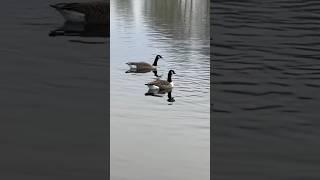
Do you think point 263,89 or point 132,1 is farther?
point 132,1

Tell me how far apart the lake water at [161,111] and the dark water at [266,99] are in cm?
55

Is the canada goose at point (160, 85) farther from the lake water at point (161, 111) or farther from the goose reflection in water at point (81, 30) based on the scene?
the goose reflection in water at point (81, 30)

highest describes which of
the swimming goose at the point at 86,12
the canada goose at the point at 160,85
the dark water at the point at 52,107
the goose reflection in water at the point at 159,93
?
the swimming goose at the point at 86,12

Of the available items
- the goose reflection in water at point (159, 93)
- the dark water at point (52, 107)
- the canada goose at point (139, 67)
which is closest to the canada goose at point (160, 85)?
the goose reflection in water at point (159, 93)

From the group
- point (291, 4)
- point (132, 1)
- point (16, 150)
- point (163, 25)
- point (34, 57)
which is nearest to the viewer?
point (16, 150)

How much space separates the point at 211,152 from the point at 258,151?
114 centimetres

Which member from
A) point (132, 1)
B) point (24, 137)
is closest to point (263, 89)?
point (24, 137)

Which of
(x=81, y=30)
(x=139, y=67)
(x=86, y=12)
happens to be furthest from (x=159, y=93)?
(x=86, y=12)

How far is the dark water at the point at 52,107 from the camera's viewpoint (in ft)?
45.7

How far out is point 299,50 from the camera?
3198 centimetres

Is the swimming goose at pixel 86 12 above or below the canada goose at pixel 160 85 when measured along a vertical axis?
above

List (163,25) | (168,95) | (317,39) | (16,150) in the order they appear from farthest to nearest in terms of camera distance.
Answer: (163,25) → (317,39) → (168,95) → (16,150)

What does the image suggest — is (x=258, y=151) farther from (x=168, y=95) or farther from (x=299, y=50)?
(x=299, y=50)

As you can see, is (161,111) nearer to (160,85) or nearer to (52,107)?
(52,107)
